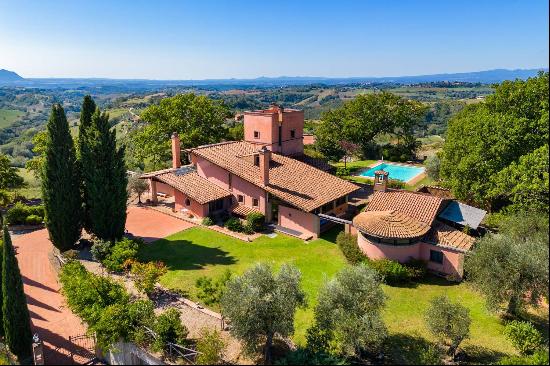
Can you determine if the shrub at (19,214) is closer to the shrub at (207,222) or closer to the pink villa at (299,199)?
the pink villa at (299,199)

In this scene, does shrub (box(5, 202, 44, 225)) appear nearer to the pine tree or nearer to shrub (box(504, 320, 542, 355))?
the pine tree

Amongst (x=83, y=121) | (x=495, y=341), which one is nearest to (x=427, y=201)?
(x=495, y=341)

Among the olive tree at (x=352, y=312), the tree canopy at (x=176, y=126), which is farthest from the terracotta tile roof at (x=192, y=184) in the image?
the olive tree at (x=352, y=312)

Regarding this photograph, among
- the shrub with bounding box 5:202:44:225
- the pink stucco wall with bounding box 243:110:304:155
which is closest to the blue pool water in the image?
the pink stucco wall with bounding box 243:110:304:155

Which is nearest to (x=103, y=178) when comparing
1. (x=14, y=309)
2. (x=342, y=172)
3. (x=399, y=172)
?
(x=14, y=309)

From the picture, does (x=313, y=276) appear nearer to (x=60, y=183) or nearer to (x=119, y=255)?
(x=119, y=255)

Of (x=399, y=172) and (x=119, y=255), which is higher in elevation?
(x=399, y=172)
